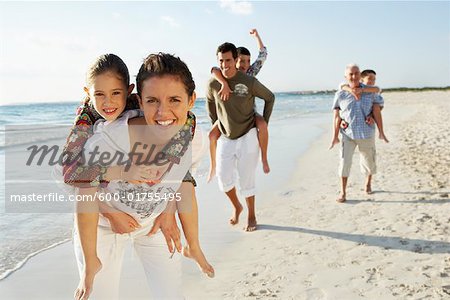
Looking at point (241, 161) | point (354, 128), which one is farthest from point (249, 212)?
point (354, 128)

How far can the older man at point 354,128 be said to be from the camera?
232 inches

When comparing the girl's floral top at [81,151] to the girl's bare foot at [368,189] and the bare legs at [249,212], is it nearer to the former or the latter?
the bare legs at [249,212]

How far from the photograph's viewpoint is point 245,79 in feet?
16.0

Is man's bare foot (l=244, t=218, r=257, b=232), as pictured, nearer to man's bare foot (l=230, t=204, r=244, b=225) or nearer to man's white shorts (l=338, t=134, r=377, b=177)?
man's bare foot (l=230, t=204, r=244, b=225)

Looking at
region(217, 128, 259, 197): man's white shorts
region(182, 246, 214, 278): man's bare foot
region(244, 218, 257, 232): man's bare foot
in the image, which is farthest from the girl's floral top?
region(217, 128, 259, 197): man's white shorts

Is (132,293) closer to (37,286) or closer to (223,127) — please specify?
(37,286)

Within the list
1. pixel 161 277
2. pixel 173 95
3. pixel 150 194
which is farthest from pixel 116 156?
pixel 161 277

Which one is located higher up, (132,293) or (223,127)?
(223,127)

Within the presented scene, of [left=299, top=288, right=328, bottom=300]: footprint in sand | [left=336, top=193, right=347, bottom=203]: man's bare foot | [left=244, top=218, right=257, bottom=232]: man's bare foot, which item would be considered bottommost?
[left=299, top=288, right=328, bottom=300]: footprint in sand

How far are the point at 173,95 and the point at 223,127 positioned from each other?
10.5ft

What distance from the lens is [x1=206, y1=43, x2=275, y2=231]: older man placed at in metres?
4.82

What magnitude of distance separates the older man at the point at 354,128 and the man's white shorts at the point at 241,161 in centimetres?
148

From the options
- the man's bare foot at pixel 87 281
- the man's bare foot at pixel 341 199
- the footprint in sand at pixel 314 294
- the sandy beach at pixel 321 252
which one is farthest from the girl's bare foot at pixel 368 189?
Answer: the man's bare foot at pixel 87 281

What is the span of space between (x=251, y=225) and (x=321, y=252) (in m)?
0.99
